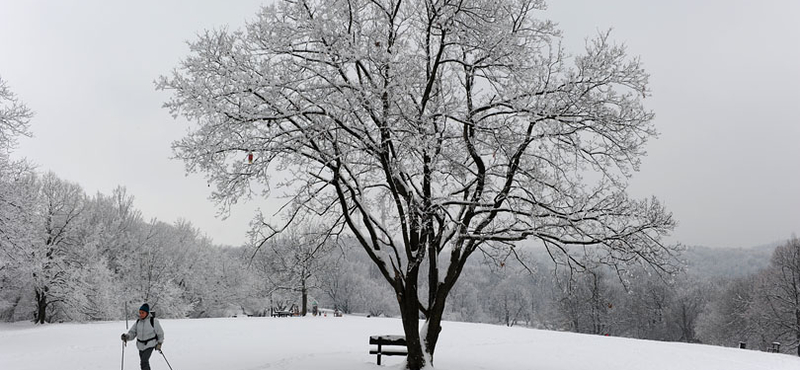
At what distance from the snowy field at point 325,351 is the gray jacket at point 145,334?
212cm

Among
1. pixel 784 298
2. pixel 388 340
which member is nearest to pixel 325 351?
pixel 388 340

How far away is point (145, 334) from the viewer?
9875 mm

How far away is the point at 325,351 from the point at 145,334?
6.56 meters

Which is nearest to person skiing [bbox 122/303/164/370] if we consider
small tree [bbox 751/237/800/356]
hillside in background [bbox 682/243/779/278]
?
small tree [bbox 751/237/800/356]

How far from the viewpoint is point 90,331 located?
20906mm

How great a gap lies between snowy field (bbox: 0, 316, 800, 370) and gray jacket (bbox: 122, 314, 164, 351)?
6.97 feet

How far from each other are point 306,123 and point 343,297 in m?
69.5

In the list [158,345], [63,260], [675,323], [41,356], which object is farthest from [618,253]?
[675,323]

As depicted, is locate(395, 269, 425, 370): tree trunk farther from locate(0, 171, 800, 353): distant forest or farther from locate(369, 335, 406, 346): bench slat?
locate(0, 171, 800, 353): distant forest

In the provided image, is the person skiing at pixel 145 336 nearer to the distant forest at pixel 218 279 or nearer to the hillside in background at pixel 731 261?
the distant forest at pixel 218 279

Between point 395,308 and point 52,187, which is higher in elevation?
point 52,187

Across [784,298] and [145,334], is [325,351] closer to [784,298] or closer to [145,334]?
[145,334]

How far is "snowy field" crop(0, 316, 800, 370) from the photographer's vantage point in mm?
12875

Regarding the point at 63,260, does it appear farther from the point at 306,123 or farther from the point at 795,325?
the point at 795,325
